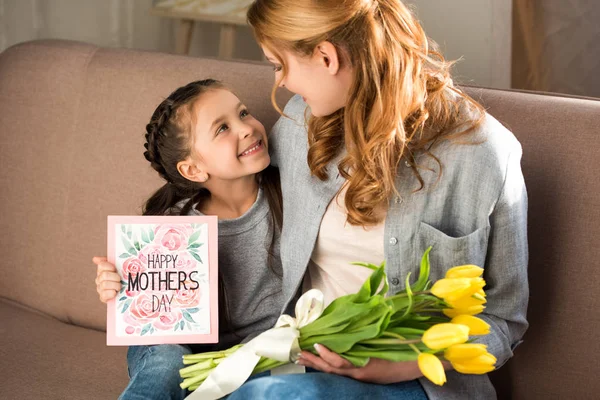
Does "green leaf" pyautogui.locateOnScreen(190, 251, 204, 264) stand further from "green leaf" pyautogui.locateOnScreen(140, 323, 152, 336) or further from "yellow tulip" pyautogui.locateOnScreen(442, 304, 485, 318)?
"yellow tulip" pyautogui.locateOnScreen(442, 304, 485, 318)

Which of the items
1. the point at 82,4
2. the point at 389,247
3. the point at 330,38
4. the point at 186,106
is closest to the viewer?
the point at 330,38

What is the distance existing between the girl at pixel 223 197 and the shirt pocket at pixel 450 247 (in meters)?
0.36

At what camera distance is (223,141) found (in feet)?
5.27

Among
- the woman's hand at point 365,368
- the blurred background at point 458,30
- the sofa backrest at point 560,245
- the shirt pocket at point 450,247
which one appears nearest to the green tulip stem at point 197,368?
the woman's hand at point 365,368

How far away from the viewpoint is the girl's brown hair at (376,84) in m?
1.36

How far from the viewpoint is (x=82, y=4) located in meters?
3.12

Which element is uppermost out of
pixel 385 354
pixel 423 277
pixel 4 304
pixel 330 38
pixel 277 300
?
pixel 330 38

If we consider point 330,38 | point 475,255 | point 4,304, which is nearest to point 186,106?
point 330,38

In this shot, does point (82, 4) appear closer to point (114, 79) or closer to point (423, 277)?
point (114, 79)

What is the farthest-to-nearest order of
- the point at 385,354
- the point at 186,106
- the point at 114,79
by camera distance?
the point at 114,79, the point at 186,106, the point at 385,354

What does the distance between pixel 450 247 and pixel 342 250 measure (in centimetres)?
22

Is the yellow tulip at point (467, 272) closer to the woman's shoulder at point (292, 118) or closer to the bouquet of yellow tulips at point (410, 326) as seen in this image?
the bouquet of yellow tulips at point (410, 326)

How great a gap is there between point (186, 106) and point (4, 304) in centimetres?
81

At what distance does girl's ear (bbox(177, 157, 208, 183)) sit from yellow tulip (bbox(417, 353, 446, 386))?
0.70 meters
